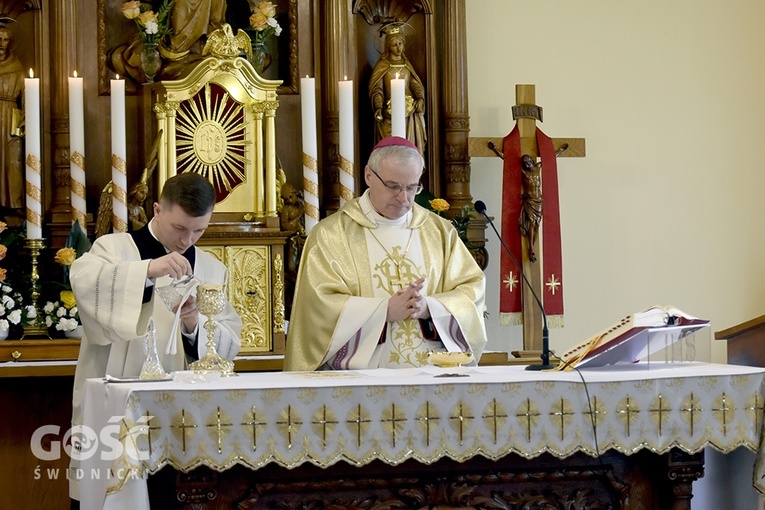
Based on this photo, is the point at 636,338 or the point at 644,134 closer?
the point at 636,338

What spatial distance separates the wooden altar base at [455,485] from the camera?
3.63 meters

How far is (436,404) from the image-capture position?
3.58 metres

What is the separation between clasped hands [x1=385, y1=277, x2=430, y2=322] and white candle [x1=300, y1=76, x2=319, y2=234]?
1688 millimetres

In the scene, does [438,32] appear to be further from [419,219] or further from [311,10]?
[419,219]

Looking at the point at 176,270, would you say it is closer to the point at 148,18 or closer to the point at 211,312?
the point at 211,312

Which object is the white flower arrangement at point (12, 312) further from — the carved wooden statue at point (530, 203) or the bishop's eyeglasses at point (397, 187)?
the carved wooden statue at point (530, 203)

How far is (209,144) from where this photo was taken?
6395 millimetres

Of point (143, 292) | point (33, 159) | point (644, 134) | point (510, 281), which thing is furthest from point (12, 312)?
point (644, 134)

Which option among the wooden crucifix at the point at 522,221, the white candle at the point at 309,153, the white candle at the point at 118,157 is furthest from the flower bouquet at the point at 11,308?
the wooden crucifix at the point at 522,221

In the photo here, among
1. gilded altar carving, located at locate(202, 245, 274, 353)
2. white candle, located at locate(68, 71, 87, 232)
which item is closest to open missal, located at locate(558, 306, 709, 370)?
gilded altar carving, located at locate(202, 245, 274, 353)

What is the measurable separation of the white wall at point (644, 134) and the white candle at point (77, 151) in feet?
8.07

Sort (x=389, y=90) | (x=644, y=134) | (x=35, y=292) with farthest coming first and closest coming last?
(x=644, y=134) < (x=389, y=90) < (x=35, y=292)

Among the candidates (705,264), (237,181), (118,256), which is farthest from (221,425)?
(705,264)

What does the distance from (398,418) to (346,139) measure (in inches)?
115
